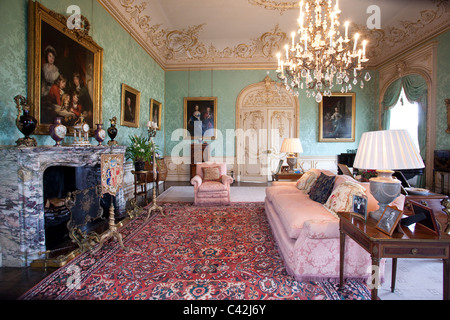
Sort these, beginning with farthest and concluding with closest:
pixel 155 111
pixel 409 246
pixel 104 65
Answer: pixel 155 111, pixel 104 65, pixel 409 246

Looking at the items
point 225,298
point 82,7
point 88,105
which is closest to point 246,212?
point 225,298

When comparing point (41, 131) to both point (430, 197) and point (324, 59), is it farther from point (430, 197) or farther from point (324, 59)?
point (430, 197)

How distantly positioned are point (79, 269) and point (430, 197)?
4.78 m

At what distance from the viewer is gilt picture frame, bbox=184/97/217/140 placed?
848 centimetres

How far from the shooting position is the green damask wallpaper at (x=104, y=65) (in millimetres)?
2668

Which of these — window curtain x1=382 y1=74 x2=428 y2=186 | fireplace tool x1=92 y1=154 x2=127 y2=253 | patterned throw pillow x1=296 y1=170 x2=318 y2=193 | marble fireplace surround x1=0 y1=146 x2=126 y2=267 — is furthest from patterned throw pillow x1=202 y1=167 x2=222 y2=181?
window curtain x1=382 y1=74 x2=428 y2=186

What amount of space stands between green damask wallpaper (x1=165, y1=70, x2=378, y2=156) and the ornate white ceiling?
1.18 feet

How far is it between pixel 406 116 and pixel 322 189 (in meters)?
6.06

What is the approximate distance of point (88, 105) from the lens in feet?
13.4

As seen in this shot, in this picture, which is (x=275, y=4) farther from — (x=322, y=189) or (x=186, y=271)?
(x=186, y=271)

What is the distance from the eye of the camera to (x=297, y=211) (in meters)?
2.75

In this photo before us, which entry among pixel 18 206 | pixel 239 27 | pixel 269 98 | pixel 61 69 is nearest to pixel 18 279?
pixel 18 206

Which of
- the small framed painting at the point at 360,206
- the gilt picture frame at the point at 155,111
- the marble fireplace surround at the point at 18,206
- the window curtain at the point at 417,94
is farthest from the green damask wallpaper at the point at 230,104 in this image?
the small framed painting at the point at 360,206

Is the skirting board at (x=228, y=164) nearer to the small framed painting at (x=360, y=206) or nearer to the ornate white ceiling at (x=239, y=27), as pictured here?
the ornate white ceiling at (x=239, y=27)
